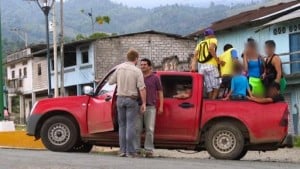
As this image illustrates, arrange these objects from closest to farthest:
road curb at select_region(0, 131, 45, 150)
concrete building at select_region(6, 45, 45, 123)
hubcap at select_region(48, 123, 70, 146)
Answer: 1. hubcap at select_region(48, 123, 70, 146)
2. road curb at select_region(0, 131, 45, 150)
3. concrete building at select_region(6, 45, 45, 123)

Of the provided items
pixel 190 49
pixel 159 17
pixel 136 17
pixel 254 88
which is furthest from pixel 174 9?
pixel 254 88

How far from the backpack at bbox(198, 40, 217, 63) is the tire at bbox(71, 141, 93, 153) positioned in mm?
2735

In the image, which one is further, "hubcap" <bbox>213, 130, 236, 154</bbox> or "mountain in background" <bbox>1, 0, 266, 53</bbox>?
"mountain in background" <bbox>1, 0, 266, 53</bbox>

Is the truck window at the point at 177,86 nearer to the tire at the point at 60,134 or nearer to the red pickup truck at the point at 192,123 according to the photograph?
the red pickup truck at the point at 192,123

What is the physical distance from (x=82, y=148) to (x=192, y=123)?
2.45 m

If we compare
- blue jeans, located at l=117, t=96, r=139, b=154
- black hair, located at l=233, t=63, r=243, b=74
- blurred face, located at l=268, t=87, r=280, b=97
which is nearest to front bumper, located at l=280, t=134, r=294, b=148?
blurred face, located at l=268, t=87, r=280, b=97

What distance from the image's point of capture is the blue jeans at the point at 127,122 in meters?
10.7

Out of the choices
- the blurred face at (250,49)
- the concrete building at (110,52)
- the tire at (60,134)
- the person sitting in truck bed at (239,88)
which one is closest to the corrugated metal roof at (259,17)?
the concrete building at (110,52)

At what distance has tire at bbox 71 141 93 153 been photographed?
474 inches

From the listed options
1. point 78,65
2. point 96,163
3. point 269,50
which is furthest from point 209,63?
point 78,65

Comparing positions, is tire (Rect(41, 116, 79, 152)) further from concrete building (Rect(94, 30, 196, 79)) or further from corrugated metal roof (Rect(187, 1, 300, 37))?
concrete building (Rect(94, 30, 196, 79))

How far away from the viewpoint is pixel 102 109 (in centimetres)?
1143

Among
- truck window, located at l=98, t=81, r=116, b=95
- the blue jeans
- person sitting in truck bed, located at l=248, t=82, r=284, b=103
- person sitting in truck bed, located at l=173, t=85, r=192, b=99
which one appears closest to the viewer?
the blue jeans

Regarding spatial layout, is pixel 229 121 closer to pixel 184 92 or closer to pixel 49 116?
pixel 184 92
